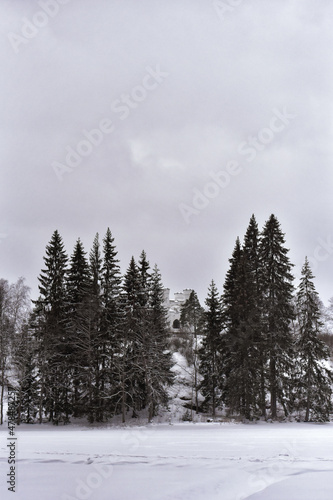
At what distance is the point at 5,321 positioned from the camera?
36375mm

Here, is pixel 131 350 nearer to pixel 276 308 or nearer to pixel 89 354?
pixel 89 354

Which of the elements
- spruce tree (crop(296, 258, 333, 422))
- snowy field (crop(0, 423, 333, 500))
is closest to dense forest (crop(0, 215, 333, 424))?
spruce tree (crop(296, 258, 333, 422))

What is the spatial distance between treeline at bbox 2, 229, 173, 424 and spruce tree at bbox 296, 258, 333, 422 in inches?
451

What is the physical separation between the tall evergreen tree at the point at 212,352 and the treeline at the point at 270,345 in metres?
0.14

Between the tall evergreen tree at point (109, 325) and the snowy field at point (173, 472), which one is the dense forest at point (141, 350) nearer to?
the tall evergreen tree at point (109, 325)

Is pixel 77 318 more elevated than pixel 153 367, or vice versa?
pixel 77 318

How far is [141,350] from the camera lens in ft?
106

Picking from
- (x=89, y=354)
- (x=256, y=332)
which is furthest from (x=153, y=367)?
(x=256, y=332)

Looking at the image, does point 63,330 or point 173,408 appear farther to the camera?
point 173,408

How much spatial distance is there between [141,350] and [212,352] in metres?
11.3

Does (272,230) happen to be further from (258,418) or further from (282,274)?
(258,418)

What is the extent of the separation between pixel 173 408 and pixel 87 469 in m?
29.7

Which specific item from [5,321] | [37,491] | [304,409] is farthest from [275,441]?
[5,321]

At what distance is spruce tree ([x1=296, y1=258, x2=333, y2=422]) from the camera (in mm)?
33344
